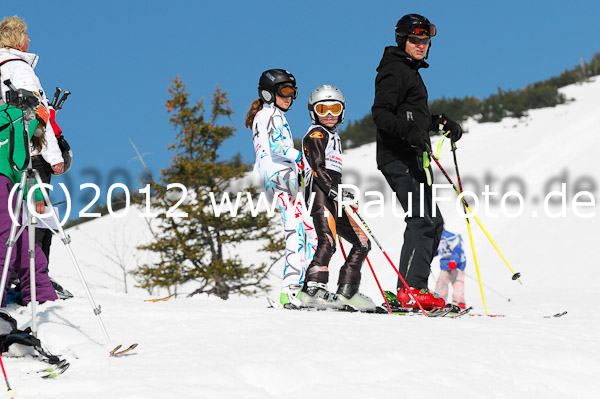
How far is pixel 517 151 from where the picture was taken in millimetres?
24516

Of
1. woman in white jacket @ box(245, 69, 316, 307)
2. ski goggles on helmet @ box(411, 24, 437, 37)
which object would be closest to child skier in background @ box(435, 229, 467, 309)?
woman in white jacket @ box(245, 69, 316, 307)

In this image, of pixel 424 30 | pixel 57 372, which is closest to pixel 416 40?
pixel 424 30

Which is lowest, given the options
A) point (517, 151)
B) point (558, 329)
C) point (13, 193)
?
point (558, 329)

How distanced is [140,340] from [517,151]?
2259cm

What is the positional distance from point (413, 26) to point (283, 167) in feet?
5.48

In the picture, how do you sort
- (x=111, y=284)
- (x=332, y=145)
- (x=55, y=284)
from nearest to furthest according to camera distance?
(x=332, y=145) → (x=55, y=284) → (x=111, y=284)

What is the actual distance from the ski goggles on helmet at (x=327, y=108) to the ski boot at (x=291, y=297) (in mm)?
1543

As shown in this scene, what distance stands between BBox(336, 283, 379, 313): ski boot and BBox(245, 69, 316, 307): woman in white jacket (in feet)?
1.41

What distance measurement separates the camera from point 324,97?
5.67 meters

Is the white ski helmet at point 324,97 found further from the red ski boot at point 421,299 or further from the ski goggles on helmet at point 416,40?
the red ski boot at point 421,299

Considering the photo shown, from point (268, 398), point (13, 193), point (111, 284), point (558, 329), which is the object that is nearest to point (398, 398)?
point (268, 398)

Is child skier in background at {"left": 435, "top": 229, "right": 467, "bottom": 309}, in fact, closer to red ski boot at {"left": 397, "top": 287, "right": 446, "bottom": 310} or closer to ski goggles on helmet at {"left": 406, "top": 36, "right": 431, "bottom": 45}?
red ski boot at {"left": 397, "top": 287, "right": 446, "bottom": 310}

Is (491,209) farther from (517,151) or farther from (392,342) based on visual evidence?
(392,342)

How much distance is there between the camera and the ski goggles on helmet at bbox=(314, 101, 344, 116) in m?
5.66
